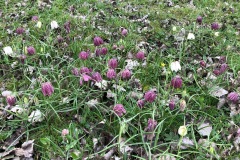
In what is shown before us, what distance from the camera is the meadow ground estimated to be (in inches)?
82.7

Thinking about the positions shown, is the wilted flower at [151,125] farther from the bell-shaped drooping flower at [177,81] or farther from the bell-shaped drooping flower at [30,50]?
the bell-shaped drooping flower at [30,50]

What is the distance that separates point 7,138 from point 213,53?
234 centimetres

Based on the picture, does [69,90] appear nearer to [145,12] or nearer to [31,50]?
[31,50]

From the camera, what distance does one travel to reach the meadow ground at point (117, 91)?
2.10m

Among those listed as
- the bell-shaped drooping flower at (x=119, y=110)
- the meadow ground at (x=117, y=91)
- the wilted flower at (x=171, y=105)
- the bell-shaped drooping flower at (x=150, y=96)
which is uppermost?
the bell-shaped drooping flower at (x=150, y=96)

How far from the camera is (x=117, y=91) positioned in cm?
257

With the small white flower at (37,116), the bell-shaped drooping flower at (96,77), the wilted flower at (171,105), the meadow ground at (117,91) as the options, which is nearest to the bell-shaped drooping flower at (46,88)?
the meadow ground at (117,91)

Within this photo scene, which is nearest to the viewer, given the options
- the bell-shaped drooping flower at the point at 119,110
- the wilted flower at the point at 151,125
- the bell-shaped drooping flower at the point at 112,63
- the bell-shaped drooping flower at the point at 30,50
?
the wilted flower at the point at 151,125

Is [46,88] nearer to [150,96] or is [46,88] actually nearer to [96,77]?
[96,77]

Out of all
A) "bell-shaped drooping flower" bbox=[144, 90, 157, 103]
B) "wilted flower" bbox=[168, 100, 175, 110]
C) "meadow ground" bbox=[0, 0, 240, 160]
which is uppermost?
"bell-shaped drooping flower" bbox=[144, 90, 157, 103]

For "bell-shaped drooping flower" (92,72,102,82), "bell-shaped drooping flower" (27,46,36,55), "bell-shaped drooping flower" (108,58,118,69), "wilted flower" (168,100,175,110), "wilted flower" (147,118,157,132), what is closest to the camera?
"wilted flower" (147,118,157,132)

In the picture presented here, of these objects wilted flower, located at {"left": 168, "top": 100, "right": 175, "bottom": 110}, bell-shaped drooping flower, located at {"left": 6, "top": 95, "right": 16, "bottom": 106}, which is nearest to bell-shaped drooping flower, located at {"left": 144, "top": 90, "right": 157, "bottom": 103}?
wilted flower, located at {"left": 168, "top": 100, "right": 175, "bottom": 110}

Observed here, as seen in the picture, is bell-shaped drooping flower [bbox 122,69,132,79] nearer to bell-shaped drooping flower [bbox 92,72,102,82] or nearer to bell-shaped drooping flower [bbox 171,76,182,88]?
bell-shaped drooping flower [bbox 92,72,102,82]

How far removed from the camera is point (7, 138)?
7.31 feet
